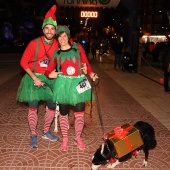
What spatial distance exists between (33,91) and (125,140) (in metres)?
1.67

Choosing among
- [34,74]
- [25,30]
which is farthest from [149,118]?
[25,30]

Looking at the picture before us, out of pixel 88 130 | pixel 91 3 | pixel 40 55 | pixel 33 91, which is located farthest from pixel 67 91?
pixel 91 3

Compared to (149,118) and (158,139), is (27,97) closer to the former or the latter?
(158,139)

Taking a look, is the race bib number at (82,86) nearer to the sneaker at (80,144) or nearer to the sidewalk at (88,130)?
the sneaker at (80,144)

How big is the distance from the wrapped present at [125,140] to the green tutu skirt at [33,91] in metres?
1.30

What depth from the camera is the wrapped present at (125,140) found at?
9.88ft

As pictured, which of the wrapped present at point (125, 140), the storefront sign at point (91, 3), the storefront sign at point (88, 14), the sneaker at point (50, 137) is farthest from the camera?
the storefront sign at point (88, 14)

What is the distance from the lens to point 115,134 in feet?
10.2

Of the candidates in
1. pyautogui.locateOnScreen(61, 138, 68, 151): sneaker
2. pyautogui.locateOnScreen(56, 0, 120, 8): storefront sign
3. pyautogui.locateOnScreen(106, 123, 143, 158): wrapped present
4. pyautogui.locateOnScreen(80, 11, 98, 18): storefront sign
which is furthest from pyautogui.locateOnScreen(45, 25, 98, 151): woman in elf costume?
pyautogui.locateOnScreen(80, 11, 98, 18): storefront sign

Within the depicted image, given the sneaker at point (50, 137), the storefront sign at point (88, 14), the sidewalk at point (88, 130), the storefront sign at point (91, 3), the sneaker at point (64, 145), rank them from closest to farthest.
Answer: the sidewalk at point (88, 130), the sneaker at point (64, 145), the sneaker at point (50, 137), the storefront sign at point (91, 3), the storefront sign at point (88, 14)

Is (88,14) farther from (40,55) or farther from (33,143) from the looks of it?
(33,143)

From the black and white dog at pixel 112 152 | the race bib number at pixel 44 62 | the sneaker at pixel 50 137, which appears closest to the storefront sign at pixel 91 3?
the race bib number at pixel 44 62

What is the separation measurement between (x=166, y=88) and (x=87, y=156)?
573 cm

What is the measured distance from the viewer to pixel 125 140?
305cm
